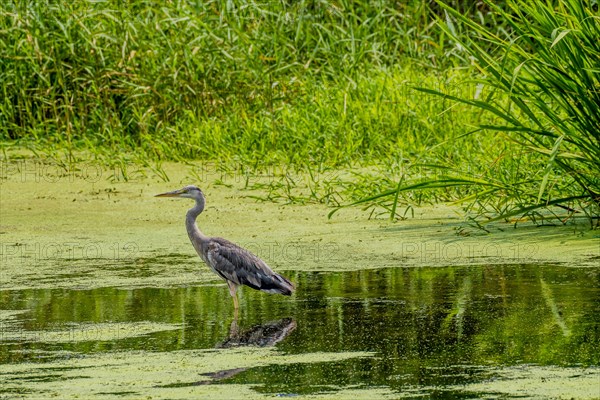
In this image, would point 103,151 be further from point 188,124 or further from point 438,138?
point 438,138

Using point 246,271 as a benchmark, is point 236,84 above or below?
above

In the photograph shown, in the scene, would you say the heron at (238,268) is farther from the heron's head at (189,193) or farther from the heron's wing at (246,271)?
the heron's head at (189,193)

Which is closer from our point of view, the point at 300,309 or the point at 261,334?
the point at 261,334

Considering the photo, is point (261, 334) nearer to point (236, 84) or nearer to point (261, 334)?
point (261, 334)

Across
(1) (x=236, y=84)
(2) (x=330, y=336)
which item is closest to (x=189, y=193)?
(2) (x=330, y=336)

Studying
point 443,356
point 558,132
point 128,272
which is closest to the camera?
point 443,356

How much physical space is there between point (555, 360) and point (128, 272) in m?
2.36

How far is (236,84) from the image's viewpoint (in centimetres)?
942

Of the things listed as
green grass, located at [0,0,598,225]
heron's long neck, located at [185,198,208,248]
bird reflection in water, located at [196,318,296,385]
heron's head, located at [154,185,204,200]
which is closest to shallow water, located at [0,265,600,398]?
bird reflection in water, located at [196,318,296,385]

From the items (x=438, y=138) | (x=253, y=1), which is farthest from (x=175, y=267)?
(x=253, y=1)

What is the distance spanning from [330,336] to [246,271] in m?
0.75

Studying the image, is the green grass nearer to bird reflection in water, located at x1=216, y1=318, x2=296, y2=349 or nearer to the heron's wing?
the heron's wing

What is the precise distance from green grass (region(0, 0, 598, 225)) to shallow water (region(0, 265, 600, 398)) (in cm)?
277

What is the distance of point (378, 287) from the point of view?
17.1 feet
